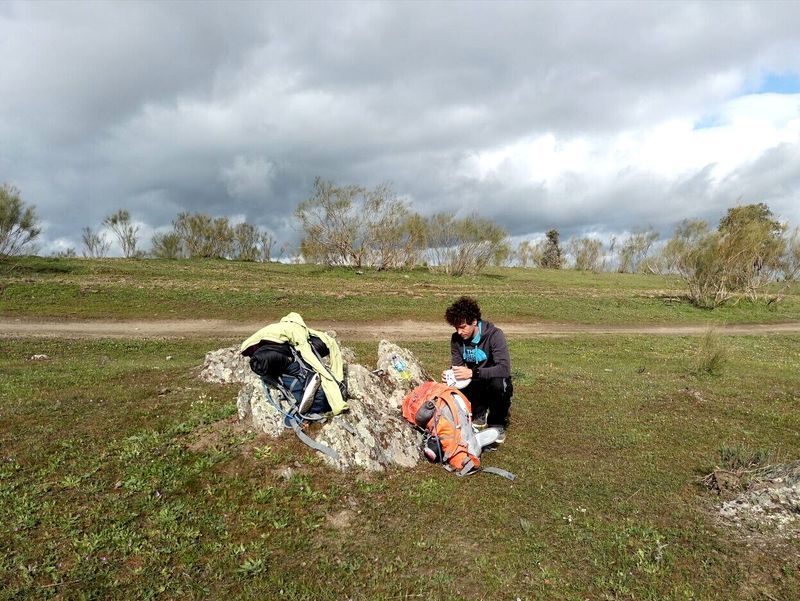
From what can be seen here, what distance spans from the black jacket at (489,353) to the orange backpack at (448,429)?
79 cm

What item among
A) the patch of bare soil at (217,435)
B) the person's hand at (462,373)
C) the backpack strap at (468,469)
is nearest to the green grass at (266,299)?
the person's hand at (462,373)

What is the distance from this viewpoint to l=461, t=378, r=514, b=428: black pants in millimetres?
7207

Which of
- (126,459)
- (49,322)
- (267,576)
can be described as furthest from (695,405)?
(49,322)

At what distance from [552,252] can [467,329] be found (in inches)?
3169

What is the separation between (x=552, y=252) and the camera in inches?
3253

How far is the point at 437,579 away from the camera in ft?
13.5

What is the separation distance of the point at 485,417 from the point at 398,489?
9.27 ft

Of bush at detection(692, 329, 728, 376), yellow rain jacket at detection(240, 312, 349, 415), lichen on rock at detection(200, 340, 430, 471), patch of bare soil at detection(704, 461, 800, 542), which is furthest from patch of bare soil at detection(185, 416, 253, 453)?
bush at detection(692, 329, 728, 376)

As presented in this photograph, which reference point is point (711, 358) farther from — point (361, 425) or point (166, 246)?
point (166, 246)

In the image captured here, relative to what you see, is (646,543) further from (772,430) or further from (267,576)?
(772,430)

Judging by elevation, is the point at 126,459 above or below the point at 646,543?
above

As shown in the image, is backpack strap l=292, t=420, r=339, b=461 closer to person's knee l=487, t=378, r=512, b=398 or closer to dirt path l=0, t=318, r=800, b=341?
person's knee l=487, t=378, r=512, b=398

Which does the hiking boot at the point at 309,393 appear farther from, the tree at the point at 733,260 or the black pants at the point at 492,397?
the tree at the point at 733,260

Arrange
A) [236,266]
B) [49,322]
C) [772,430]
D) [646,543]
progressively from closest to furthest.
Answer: [646,543] < [772,430] < [49,322] < [236,266]
